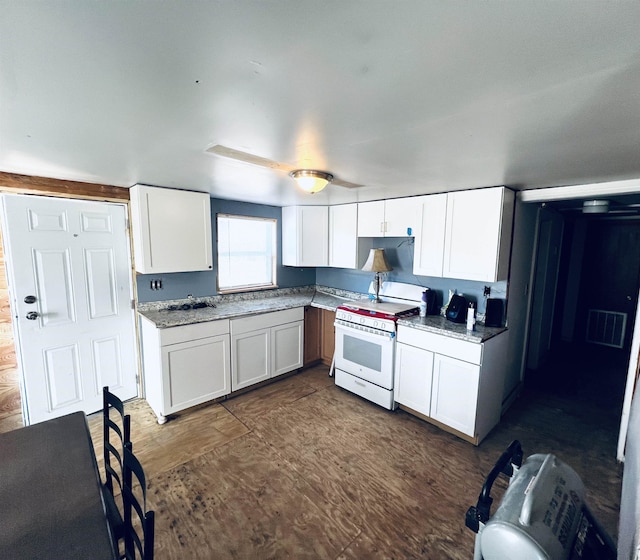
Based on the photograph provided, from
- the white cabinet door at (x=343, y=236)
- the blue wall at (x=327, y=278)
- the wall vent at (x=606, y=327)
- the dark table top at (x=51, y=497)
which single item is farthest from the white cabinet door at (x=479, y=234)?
the wall vent at (x=606, y=327)

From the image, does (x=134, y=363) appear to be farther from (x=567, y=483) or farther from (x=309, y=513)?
(x=567, y=483)

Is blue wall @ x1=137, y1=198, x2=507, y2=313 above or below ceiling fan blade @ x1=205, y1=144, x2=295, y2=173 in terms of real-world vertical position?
below

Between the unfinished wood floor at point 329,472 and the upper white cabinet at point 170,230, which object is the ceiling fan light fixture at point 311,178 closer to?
the upper white cabinet at point 170,230

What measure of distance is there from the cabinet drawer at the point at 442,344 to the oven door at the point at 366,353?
0.46 ft

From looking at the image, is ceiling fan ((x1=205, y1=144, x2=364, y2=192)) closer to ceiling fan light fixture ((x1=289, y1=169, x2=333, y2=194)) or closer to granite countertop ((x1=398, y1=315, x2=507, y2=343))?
ceiling fan light fixture ((x1=289, y1=169, x2=333, y2=194))

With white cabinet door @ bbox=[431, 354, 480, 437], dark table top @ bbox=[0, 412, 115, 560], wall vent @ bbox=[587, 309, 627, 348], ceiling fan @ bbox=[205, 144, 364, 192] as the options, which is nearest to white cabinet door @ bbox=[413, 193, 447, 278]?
white cabinet door @ bbox=[431, 354, 480, 437]

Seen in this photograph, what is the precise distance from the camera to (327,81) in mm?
970

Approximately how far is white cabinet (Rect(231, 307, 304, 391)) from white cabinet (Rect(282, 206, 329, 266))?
0.69 metres

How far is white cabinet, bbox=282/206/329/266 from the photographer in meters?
3.88

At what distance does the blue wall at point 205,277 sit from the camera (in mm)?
3113

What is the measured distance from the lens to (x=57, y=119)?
130cm

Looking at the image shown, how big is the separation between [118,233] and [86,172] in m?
0.72

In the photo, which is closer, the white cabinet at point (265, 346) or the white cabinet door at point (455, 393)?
the white cabinet door at point (455, 393)

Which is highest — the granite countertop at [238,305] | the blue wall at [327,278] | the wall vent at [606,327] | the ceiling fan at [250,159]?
the ceiling fan at [250,159]
